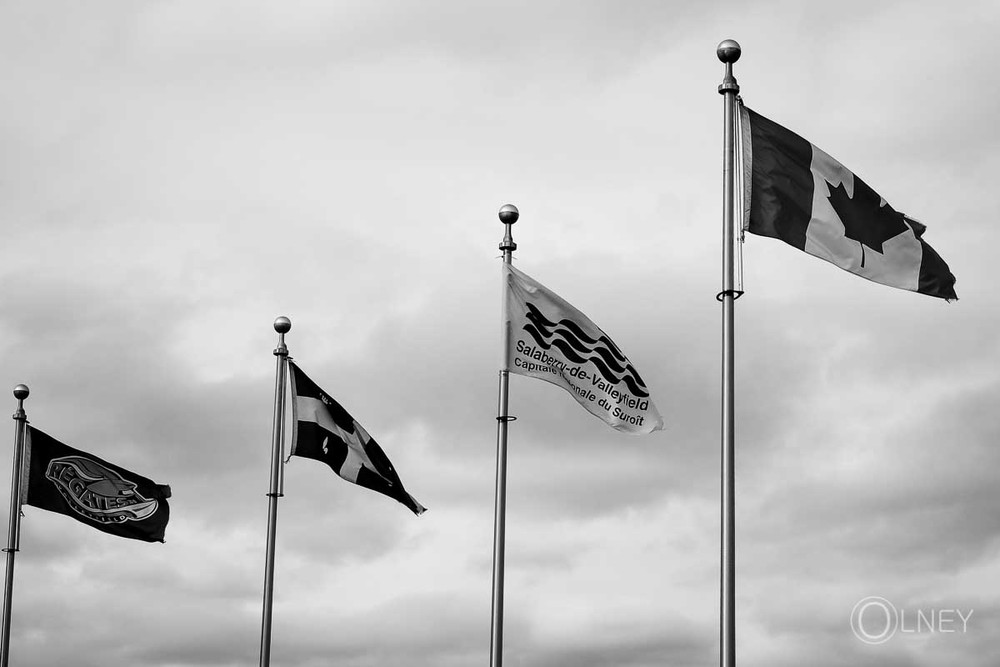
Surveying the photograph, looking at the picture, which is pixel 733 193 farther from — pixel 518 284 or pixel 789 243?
pixel 518 284

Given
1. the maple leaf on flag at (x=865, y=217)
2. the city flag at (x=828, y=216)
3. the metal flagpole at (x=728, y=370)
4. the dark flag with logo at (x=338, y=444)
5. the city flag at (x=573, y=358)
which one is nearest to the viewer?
the metal flagpole at (x=728, y=370)

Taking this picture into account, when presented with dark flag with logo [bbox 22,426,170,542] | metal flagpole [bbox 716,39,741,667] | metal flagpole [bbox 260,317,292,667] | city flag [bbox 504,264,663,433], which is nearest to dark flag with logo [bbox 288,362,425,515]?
metal flagpole [bbox 260,317,292,667]

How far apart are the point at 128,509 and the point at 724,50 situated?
2080cm

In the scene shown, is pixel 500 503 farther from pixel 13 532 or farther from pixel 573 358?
pixel 13 532

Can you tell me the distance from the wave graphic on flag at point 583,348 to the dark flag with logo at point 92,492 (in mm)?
14857

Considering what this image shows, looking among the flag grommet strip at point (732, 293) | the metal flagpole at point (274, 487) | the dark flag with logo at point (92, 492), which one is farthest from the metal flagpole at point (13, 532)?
the flag grommet strip at point (732, 293)

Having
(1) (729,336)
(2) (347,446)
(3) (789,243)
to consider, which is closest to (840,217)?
(3) (789,243)

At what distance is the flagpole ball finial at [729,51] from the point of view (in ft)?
77.0

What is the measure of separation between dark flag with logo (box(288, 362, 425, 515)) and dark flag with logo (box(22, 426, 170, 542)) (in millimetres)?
6084

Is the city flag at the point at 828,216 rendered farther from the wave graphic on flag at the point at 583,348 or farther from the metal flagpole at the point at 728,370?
the wave graphic on flag at the point at 583,348

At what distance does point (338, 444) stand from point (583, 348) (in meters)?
8.79

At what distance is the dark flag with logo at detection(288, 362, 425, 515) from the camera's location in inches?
1305

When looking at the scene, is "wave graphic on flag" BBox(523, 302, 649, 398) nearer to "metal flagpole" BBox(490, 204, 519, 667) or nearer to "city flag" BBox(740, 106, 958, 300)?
"metal flagpole" BBox(490, 204, 519, 667)

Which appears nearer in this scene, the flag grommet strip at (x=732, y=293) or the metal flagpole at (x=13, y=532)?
the flag grommet strip at (x=732, y=293)
